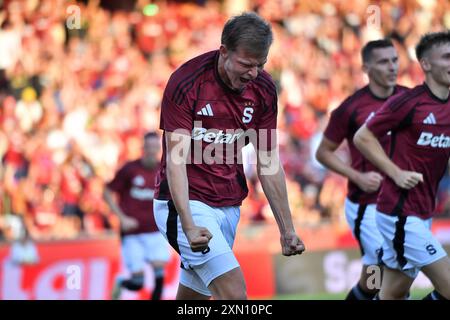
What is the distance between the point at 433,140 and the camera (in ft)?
24.0

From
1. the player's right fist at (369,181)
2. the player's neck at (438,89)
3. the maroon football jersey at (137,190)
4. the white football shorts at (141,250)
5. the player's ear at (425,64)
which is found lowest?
the white football shorts at (141,250)

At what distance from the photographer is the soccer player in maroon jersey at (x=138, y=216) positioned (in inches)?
470

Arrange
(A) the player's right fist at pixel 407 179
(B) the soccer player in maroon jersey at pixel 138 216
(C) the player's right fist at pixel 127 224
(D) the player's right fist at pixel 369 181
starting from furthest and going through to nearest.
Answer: (B) the soccer player in maroon jersey at pixel 138 216 < (C) the player's right fist at pixel 127 224 < (D) the player's right fist at pixel 369 181 < (A) the player's right fist at pixel 407 179

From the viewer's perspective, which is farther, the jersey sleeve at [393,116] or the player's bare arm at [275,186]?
the jersey sleeve at [393,116]

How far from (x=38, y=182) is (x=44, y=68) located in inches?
103

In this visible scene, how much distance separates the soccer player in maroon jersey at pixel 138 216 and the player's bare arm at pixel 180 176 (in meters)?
5.93

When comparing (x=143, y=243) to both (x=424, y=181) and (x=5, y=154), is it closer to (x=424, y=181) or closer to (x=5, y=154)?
(x=5, y=154)

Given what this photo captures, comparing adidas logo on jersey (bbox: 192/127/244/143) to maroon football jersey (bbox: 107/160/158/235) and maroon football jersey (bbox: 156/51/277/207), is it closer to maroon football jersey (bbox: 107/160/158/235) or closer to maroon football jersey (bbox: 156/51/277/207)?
maroon football jersey (bbox: 156/51/277/207)

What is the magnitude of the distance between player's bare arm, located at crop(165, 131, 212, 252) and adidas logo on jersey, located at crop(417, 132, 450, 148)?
2215 mm

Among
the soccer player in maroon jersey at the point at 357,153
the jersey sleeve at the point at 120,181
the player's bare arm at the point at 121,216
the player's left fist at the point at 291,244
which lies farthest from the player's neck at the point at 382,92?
the jersey sleeve at the point at 120,181

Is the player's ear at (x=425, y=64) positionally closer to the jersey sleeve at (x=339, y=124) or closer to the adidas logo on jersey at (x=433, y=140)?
the adidas logo on jersey at (x=433, y=140)

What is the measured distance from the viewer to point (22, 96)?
15.6 metres

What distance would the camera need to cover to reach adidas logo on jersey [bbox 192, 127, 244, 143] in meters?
6.18

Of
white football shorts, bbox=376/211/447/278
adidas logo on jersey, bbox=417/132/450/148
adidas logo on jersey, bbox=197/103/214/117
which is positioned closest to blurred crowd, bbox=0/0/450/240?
adidas logo on jersey, bbox=417/132/450/148
